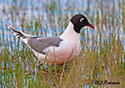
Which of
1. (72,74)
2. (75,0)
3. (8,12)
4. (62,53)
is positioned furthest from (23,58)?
(75,0)

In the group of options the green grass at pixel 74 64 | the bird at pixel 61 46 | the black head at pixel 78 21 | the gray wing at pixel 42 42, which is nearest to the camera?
the green grass at pixel 74 64

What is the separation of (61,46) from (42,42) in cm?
55

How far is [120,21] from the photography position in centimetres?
1002

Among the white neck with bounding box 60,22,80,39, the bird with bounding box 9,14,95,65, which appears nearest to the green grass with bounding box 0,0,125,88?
the bird with bounding box 9,14,95,65

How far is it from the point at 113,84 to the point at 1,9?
6688 mm

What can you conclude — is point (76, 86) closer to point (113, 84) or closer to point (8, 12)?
point (113, 84)

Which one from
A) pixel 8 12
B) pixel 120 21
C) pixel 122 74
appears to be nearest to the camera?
pixel 122 74

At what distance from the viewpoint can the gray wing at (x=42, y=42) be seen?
22.1 feet

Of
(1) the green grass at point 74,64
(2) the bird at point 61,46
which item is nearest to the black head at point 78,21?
(2) the bird at point 61,46

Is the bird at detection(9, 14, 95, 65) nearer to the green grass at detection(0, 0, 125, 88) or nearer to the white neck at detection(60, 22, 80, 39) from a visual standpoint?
the white neck at detection(60, 22, 80, 39)

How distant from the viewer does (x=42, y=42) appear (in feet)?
22.9

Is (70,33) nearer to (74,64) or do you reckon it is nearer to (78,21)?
(78,21)

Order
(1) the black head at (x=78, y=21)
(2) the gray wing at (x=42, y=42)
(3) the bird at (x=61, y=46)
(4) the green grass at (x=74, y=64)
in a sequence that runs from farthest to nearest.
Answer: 1. (1) the black head at (x=78, y=21)
2. (2) the gray wing at (x=42, y=42)
3. (3) the bird at (x=61, y=46)
4. (4) the green grass at (x=74, y=64)

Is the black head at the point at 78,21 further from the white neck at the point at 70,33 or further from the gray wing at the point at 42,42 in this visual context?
the gray wing at the point at 42,42
